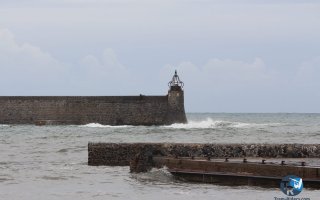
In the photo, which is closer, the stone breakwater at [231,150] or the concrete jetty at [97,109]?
the stone breakwater at [231,150]

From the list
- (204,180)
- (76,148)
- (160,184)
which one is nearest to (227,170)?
(204,180)

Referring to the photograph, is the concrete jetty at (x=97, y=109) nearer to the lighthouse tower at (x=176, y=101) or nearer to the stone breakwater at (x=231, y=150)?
the lighthouse tower at (x=176, y=101)

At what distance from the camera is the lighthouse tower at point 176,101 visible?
5891 cm

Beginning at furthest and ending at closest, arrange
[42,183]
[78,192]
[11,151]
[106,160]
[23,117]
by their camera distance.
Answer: [23,117] < [11,151] < [106,160] < [42,183] < [78,192]

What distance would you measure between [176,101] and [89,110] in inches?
338

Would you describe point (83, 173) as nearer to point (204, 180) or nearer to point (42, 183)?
point (42, 183)

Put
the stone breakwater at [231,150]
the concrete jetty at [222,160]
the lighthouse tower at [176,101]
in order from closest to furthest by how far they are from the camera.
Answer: the concrete jetty at [222,160], the stone breakwater at [231,150], the lighthouse tower at [176,101]

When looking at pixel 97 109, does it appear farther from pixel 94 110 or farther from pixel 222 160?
pixel 222 160

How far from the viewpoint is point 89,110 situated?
63.4 m

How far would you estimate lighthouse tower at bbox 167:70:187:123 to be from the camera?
2319 inches

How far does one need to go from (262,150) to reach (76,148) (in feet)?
43.3

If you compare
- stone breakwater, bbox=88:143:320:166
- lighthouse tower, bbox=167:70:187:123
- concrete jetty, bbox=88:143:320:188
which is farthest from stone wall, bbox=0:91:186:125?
stone breakwater, bbox=88:143:320:166

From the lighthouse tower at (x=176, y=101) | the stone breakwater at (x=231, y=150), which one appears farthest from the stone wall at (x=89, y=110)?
the stone breakwater at (x=231, y=150)

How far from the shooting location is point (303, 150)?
20016 millimetres
